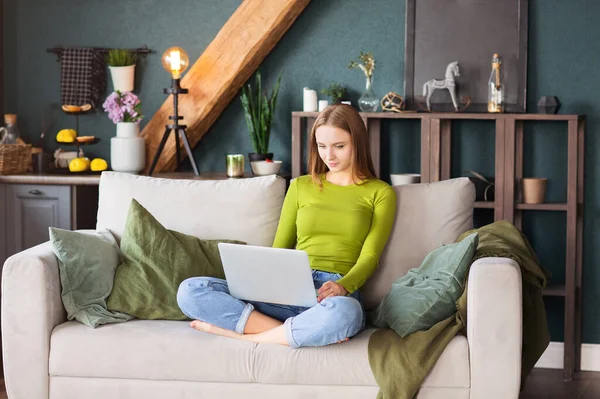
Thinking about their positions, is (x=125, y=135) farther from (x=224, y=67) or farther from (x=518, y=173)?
(x=518, y=173)

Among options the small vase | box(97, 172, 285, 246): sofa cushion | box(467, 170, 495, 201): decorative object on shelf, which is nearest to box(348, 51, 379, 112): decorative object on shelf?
the small vase

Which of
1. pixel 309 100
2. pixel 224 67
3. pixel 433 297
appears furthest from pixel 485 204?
pixel 224 67

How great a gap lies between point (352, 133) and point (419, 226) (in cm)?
45

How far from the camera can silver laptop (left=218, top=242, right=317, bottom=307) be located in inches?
111

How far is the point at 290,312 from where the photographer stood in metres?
3.12

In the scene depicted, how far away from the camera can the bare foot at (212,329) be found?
3037 millimetres

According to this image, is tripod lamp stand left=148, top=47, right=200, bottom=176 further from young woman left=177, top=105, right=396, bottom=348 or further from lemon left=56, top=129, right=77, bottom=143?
young woman left=177, top=105, right=396, bottom=348

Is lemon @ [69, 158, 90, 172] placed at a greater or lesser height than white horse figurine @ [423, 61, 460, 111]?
lesser

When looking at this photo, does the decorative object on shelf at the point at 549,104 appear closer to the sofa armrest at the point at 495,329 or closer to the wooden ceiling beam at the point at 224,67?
the wooden ceiling beam at the point at 224,67

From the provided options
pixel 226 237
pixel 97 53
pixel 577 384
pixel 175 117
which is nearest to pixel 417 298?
pixel 226 237

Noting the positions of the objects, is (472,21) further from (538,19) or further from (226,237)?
(226,237)

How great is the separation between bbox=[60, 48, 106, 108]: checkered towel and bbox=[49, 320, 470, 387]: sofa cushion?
6.31 feet

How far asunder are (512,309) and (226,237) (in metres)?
1.20

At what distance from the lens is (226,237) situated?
3545 mm
